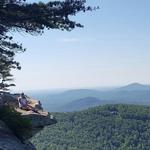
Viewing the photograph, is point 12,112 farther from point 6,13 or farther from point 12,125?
point 6,13

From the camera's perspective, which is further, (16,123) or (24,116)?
(24,116)

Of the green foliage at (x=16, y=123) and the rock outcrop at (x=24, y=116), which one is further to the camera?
the green foliage at (x=16, y=123)

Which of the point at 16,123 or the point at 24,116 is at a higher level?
the point at 24,116

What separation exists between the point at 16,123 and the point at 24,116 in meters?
4.11

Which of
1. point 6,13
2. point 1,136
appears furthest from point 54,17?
point 1,136

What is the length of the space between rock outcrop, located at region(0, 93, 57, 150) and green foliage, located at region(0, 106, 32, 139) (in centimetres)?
42

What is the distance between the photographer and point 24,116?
25.7m

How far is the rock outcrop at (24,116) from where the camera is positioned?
18541 mm

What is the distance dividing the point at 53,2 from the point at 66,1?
2.24 ft

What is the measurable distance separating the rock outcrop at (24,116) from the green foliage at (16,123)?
1.38 ft

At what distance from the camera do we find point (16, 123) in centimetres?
2159

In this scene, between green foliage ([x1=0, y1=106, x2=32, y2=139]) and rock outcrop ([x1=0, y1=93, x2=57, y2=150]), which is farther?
green foliage ([x1=0, y1=106, x2=32, y2=139])

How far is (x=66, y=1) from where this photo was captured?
24.1 meters

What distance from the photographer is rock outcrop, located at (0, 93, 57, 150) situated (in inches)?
730
